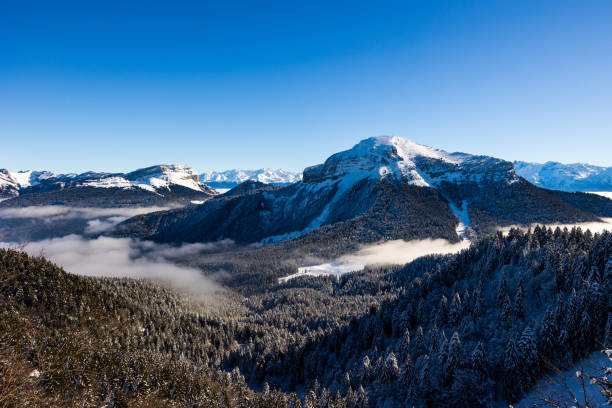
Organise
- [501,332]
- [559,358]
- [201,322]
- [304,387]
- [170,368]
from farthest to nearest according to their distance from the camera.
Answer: [201,322]
[304,387]
[170,368]
[501,332]
[559,358]

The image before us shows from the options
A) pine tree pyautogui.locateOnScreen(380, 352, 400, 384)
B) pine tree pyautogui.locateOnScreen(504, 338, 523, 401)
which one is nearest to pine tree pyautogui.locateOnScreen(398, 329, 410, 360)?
pine tree pyautogui.locateOnScreen(380, 352, 400, 384)

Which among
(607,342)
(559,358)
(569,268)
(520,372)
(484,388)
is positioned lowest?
(484,388)

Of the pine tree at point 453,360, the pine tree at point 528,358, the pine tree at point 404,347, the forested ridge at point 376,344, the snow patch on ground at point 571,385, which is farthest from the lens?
the pine tree at point 404,347

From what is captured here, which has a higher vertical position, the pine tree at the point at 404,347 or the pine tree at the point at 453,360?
the pine tree at the point at 453,360

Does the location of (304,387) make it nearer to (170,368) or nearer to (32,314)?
(170,368)

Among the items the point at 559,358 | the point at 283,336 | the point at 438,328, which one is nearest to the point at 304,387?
the point at 283,336

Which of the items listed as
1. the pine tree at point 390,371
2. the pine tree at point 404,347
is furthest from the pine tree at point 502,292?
the pine tree at point 390,371

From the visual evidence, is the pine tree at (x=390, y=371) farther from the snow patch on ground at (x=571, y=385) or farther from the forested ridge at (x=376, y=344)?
the snow patch on ground at (x=571, y=385)

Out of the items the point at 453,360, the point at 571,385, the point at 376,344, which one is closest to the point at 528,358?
the point at 571,385
